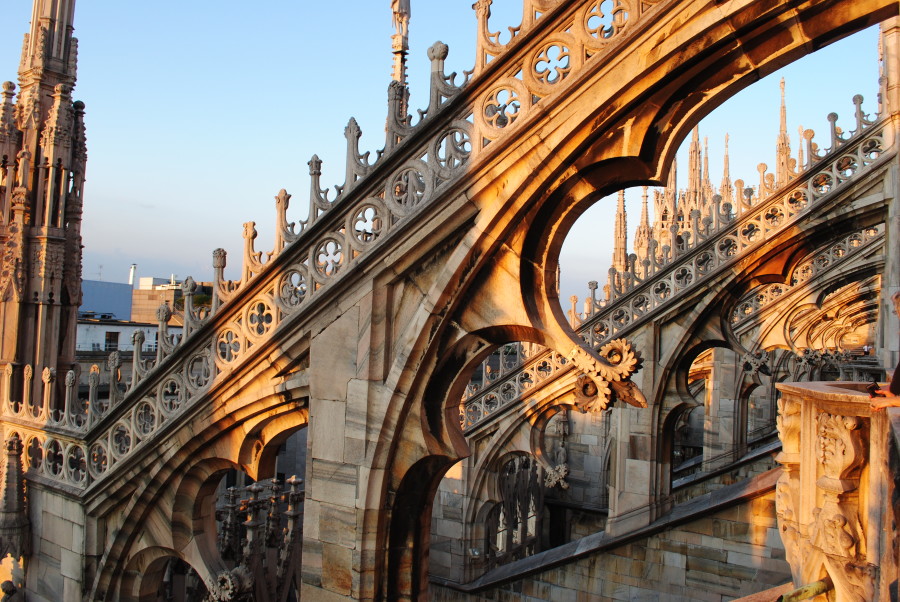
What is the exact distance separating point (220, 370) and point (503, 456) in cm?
756

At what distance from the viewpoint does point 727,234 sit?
10.8 meters

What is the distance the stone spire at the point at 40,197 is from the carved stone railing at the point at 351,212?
2.36 m

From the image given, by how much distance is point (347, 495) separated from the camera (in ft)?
18.0

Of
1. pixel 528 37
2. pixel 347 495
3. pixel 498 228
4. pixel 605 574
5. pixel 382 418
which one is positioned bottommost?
pixel 605 574

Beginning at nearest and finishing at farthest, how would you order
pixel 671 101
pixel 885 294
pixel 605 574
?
pixel 671 101
pixel 885 294
pixel 605 574

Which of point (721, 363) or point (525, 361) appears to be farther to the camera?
point (721, 363)

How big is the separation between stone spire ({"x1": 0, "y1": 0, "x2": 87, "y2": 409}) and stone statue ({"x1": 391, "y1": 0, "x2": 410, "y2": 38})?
4.53 metres

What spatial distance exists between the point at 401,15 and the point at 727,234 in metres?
6.01

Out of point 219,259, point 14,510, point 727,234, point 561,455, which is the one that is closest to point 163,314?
point 219,259

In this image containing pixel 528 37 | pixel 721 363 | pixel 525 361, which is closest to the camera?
pixel 528 37

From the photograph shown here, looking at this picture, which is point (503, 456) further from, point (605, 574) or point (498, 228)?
point (498, 228)

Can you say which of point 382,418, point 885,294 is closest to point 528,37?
point 382,418

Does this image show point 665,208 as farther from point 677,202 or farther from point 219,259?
point 219,259

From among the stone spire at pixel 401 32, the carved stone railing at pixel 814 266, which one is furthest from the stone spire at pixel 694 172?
the stone spire at pixel 401 32
